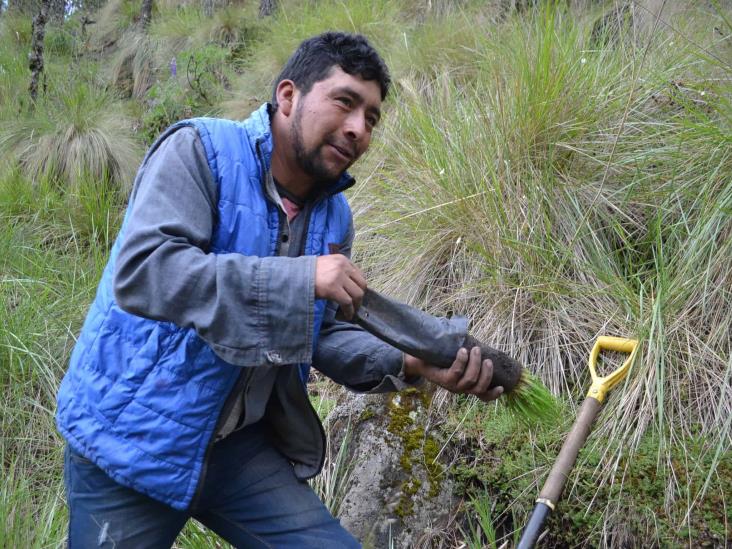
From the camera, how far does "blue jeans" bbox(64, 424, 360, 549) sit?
6.68 feet

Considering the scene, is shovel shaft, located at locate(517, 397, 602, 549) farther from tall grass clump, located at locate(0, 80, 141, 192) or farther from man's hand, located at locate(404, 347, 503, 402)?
tall grass clump, located at locate(0, 80, 141, 192)

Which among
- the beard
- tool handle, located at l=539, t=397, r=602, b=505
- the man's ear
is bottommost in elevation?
tool handle, located at l=539, t=397, r=602, b=505

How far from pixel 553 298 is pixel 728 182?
899mm

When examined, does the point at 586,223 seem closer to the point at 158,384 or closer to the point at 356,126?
the point at 356,126

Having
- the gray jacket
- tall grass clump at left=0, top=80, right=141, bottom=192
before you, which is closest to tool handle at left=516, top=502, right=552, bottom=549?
the gray jacket

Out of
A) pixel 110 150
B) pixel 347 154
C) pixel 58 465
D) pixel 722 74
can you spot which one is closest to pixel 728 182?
pixel 722 74

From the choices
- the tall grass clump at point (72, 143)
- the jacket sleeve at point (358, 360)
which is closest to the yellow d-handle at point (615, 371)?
the jacket sleeve at point (358, 360)

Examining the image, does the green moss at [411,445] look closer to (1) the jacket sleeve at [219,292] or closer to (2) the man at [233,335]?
(2) the man at [233,335]

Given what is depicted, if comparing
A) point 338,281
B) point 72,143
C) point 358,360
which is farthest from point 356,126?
point 72,143

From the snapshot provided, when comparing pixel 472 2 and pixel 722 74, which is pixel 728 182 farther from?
pixel 472 2

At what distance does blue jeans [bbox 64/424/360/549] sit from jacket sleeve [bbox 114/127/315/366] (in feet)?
1.93

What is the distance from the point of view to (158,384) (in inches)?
76.5

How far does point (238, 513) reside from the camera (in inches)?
88.1

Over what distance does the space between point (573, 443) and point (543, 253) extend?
1.30 m
